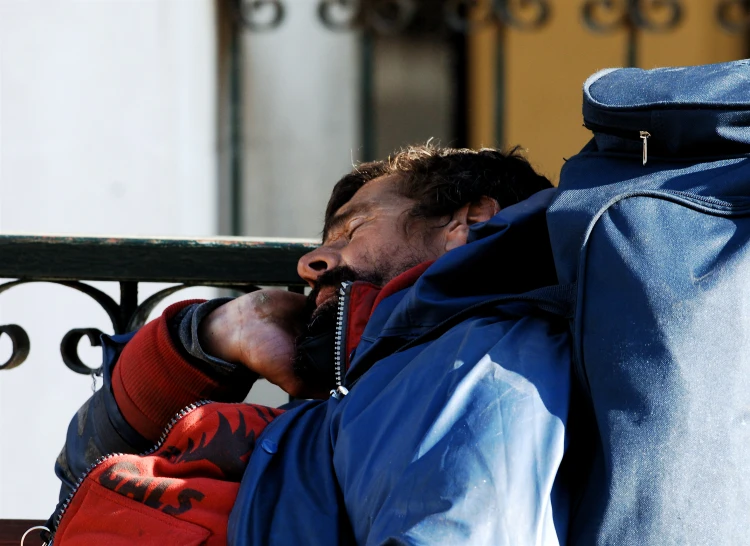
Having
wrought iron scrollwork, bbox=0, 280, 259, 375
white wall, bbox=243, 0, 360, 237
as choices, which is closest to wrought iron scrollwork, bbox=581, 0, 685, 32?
white wall, bbox=243, 0, 360, 237

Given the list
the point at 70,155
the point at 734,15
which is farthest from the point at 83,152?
the point at 734,15

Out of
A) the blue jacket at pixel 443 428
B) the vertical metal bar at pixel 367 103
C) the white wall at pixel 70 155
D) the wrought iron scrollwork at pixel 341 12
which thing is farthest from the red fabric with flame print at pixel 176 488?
the vertical metal bar at pixel 367 103

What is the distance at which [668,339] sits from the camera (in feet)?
4.57

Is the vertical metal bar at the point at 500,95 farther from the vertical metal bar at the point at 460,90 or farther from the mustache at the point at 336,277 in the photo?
the mustache at the point at 336,277

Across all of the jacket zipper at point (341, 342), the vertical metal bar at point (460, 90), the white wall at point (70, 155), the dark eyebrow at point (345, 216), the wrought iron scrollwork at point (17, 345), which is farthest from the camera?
the vertical metal bar at point (460, 90)

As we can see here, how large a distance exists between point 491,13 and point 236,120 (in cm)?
148

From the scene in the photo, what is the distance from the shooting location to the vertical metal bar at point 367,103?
19.0ft

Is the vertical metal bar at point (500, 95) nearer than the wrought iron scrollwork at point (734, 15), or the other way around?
the wrought iron scrollwork at point (734, 15)

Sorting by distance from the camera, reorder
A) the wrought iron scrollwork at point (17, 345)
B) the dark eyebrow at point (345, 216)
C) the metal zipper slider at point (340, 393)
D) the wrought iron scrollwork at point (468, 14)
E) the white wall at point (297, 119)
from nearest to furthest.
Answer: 1. the metal zipper slider at point (340, 393)
2. the dark eyebrow at point (345, 216)
3. the wrought iron scrollwork at point (17, 345)
4. the wrought iron scrollwork at point (468, 14)
5. the white wall at point (297, 119)

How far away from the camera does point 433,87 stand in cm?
586

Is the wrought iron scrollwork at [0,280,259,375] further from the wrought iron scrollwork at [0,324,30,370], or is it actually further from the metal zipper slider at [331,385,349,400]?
the metal zipper slider at [331,385,349,400]

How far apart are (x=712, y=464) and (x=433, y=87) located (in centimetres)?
464

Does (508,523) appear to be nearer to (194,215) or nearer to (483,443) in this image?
(483,443)

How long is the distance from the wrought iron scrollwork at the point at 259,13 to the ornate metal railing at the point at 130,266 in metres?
2.96
